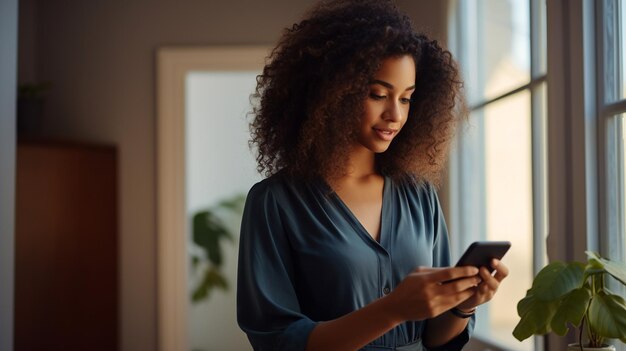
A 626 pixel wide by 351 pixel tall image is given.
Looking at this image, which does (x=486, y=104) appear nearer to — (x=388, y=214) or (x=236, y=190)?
(x=388, y=214)

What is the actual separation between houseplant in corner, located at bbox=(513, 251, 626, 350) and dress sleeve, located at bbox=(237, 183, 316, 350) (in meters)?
0.57

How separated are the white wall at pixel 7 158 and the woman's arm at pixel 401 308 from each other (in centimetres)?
228

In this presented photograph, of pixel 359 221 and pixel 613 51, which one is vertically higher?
pixel 613 51

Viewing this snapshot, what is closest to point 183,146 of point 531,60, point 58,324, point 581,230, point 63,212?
point 63,212

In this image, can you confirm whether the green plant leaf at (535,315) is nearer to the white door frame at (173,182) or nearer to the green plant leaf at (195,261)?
the white door frame at (173,182)

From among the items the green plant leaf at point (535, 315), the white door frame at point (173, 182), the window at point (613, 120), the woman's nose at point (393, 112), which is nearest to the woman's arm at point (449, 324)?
the green plant leaf at point (535, 315)

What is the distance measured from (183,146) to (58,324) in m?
1.22

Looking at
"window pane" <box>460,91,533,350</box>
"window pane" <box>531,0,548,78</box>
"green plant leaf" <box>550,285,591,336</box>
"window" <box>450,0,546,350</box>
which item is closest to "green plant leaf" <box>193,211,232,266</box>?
"window" <box>450,0,546,350</box>

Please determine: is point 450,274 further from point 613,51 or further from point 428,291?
point 613,51

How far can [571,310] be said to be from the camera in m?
1.84

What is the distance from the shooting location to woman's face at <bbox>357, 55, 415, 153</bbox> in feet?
5.42

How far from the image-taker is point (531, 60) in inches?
121

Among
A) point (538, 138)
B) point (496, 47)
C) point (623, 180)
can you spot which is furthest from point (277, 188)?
point (496, 47)

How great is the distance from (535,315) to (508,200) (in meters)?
1.69
